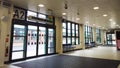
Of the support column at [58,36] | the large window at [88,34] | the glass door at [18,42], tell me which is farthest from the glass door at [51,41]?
the large window at [88,34]

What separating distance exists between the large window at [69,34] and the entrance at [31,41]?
2.14 m

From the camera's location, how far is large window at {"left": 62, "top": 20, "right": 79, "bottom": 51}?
11680mm

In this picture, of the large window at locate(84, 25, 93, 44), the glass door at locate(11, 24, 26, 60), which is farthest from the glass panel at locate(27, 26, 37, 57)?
the large window at locate(84, 25, 93, 44)

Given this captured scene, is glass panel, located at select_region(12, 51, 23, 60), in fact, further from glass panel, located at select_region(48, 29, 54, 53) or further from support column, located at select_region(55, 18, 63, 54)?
support column, located at select_region(55, 18, 63, 54)

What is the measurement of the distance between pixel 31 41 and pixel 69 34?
571 cm

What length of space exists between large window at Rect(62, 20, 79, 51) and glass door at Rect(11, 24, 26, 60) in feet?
16.3

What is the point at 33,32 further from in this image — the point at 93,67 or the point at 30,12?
the point at 93,67

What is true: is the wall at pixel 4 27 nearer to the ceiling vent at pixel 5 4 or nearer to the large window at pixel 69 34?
the ceiling vent at pixel 5 4

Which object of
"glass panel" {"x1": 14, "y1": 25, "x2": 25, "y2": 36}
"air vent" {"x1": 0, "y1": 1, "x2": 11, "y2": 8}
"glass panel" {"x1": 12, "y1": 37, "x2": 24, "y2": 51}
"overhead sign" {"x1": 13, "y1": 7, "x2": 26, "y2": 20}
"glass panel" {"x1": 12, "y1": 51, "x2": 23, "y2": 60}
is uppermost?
"air vent" {"x1": 0, "y1": 1, "x2": 11, "y2": 8}

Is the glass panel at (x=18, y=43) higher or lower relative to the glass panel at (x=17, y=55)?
higher

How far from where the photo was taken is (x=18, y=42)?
7.02 m

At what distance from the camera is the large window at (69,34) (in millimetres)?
11680

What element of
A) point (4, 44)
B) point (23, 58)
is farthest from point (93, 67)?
point (4, 44)

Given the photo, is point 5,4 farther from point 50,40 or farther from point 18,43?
point 50,40
